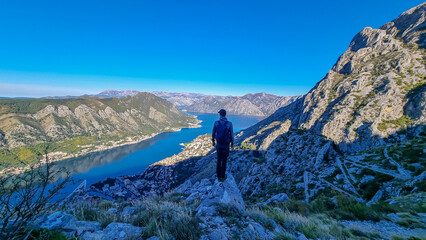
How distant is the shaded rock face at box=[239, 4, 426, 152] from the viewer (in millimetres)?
44906

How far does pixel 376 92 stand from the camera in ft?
186

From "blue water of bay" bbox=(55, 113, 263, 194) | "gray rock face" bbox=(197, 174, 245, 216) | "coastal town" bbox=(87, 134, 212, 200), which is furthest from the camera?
"blue water of bay" bbox=(55, 113, 263, 194)

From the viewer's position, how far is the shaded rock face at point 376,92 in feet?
147

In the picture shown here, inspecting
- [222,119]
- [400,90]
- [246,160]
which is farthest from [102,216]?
[400,90]

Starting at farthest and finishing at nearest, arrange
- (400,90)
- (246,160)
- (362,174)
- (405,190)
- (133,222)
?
(246,160), (400,90), (362,174), (405,190), (133,222)

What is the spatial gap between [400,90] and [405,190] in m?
57.7

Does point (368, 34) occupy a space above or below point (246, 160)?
above

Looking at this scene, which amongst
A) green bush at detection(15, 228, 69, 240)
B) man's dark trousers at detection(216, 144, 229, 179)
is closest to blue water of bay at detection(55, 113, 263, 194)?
man's dark trousers at detection(216, 144, 229, 179)

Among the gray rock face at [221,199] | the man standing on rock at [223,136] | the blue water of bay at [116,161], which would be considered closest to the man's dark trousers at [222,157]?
the man standing on rock at [223,136]

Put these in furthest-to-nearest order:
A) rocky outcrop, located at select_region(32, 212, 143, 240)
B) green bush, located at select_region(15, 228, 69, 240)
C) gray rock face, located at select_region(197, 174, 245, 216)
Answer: gray rock face, located at select_region(197, 174, 245, 216) → rocky outcrop, located at select_region(32, 212, 143, 240) → green bush, located at select_region(15, 228, 69, 240)

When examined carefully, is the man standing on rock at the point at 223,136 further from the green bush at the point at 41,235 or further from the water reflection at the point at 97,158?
the water reflection at the point at 97,158

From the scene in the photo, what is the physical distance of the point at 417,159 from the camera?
23.1 meters

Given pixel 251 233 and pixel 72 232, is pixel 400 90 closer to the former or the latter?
pixel 251 233

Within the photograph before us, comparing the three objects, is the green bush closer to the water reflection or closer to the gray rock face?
the gray rock face
